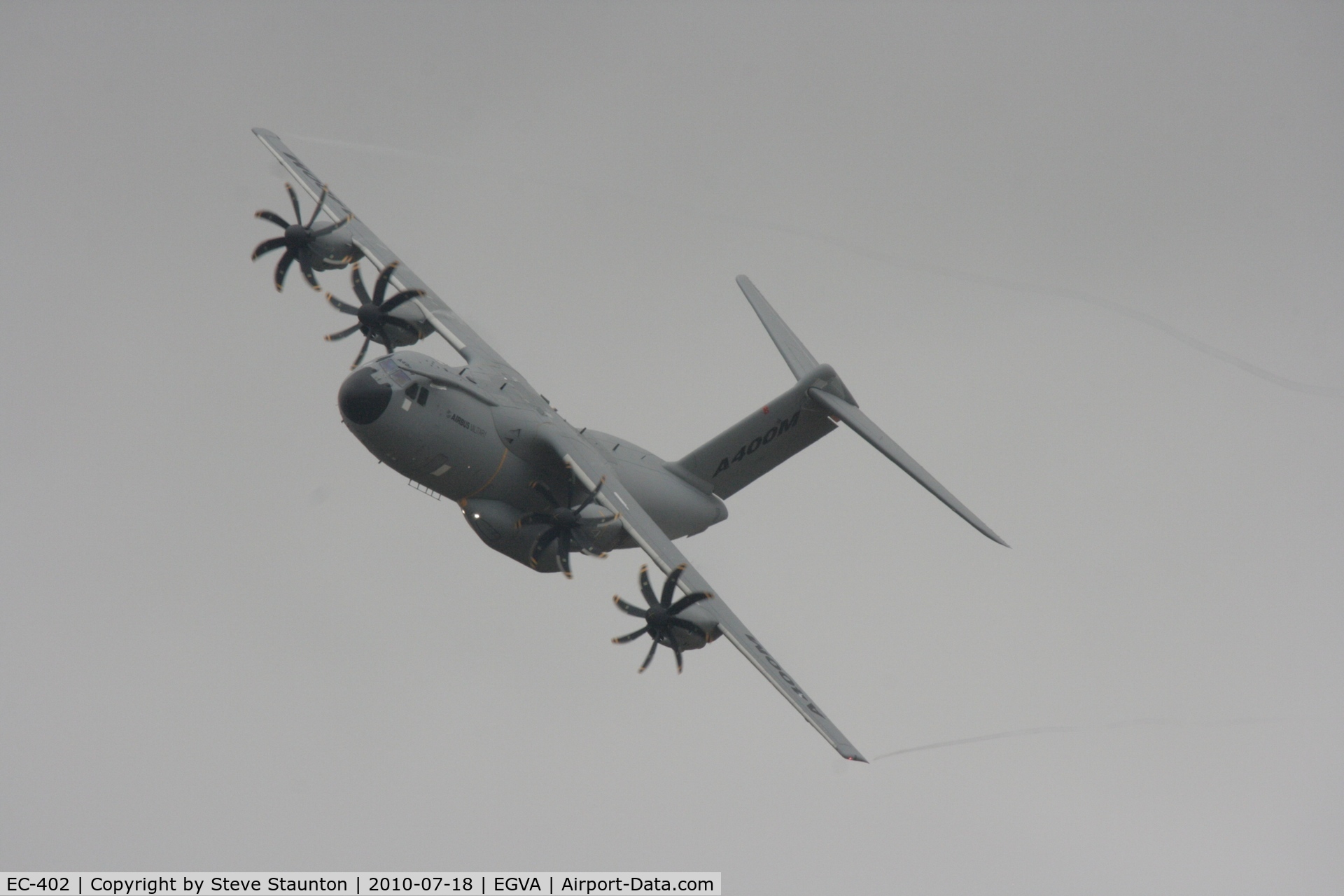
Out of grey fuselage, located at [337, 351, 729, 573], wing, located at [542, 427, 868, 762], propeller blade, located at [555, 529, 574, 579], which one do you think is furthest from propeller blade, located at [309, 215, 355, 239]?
propeller blade, located at [555, 529, 574, 579]

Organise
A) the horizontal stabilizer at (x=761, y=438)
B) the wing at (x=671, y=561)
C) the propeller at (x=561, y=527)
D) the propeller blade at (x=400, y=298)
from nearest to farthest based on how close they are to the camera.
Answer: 1. the wing at (x=671, y=561)
2. the propeller at (x=561, y=527)
3. the propeller blade at (x=400, y=298)
4. the horizontal stabilizer at (x=761, y=438)

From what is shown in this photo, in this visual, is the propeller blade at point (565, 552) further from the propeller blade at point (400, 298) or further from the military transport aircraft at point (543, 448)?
the propeller blade at point (400, 298)

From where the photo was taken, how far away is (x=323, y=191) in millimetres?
42625

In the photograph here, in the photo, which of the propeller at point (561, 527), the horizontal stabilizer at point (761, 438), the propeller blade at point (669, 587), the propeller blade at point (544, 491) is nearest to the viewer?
the propeller blade at point (669, 587)

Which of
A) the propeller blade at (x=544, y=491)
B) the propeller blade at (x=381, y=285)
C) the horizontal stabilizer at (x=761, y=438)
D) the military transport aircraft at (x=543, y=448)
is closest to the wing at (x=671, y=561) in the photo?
the military transport aircraft at (x=543, y=448)

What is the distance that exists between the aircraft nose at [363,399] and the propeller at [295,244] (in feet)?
23.5

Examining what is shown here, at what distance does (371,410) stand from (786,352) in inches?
482

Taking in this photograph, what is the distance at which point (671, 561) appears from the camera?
3753 cm

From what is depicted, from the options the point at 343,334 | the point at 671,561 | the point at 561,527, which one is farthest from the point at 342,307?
the point at 671,561

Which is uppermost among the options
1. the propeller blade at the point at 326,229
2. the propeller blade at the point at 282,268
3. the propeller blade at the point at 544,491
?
the propeller blade at the point at 326,229

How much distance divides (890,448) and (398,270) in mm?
14231

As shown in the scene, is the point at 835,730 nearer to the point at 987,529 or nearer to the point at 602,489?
the point at 987,529

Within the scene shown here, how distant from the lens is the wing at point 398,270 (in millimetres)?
41344

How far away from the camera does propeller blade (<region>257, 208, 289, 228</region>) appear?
41906mm
